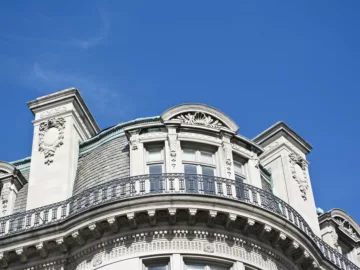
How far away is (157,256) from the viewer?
26.6 meters

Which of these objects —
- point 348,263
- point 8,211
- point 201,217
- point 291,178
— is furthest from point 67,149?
point 348,263

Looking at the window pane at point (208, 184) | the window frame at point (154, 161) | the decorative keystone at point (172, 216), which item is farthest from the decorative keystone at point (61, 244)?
the window pane at point (208, 184)

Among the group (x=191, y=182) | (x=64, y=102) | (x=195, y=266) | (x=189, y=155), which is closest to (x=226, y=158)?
(x=189, y=155)

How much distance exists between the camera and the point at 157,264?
2677cm

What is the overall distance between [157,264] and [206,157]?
4799mm

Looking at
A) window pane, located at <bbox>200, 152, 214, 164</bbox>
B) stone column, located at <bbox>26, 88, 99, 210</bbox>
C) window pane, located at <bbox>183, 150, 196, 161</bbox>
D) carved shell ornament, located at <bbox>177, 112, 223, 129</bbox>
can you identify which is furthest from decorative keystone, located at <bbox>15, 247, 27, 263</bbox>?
carved shell ornament, located at <bbox>177, 112, 223, 129</bbox>

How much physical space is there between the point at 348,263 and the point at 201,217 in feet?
22.7

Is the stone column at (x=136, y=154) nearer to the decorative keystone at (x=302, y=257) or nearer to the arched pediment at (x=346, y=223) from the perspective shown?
the decorative keystone at (x=302, y=257)

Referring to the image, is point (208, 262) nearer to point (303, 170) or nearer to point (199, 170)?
point (199, 170)

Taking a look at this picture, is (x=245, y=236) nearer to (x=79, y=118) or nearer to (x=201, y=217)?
(x=201, y=217)

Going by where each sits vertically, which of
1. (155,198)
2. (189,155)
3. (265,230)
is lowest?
(265,230)

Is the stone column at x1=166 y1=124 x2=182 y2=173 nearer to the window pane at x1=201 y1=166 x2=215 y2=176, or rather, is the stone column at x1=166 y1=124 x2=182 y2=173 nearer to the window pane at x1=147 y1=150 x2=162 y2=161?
the window pane at x1=147 y1=150 x2=162 y2=161

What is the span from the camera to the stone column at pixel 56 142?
98.1 ft

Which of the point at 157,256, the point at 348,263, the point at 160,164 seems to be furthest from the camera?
the point at 348,263
